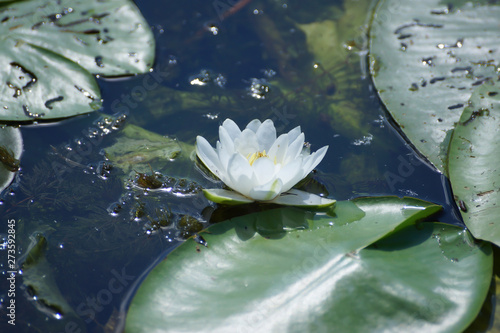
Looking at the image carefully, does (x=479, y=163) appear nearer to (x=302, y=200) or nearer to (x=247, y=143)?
→ (x=302, y=200)

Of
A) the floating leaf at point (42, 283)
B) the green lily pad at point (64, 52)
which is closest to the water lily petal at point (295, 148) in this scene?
the floating leaf at point (42, 283)

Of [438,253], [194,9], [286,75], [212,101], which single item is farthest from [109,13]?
[438,253]

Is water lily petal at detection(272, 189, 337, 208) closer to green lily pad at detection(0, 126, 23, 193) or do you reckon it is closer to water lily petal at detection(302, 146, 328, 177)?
water lily petal at detection(302, 146, 328, 177)

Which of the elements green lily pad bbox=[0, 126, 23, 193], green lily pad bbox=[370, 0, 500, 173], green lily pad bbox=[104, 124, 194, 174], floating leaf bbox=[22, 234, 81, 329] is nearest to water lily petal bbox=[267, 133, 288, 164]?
green lily pad bbox=[104, 124, 194, 174]

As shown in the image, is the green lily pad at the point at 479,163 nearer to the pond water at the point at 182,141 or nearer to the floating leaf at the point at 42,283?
the pond water at the point at 182,141

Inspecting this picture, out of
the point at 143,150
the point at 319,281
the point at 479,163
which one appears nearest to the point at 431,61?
the point at 479,163
